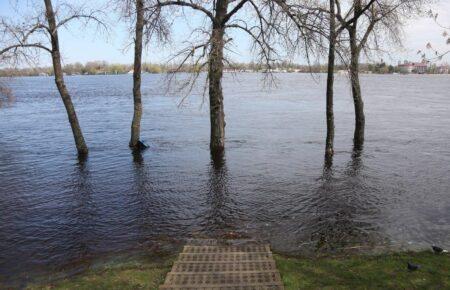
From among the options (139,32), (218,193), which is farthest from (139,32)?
(218,193)

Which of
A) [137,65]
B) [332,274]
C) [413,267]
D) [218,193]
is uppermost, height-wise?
[137,65]

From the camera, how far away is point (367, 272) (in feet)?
23.5

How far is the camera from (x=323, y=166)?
56.2 feet

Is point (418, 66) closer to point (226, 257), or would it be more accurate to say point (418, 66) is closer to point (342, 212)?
point (226, 257)

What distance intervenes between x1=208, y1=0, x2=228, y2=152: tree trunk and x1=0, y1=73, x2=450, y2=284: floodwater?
3.11ft

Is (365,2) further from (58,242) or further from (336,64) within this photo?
(58,242)

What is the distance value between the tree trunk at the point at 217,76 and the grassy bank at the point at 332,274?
32.4 feet

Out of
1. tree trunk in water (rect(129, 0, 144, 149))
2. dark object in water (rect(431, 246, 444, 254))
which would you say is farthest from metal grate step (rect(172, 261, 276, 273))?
tree trunk in water (rect(129, 0, 144, 149))

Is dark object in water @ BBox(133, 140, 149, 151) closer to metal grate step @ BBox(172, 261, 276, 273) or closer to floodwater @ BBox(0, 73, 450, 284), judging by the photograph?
floodwater @ BBox(0, 73, 450, 284)

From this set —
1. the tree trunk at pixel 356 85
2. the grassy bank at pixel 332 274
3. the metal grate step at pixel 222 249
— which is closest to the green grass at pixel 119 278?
the grassy bank at pixel 332 274

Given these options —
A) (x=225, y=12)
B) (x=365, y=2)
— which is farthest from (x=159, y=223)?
(x=365, y=2)

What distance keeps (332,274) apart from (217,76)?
12145 millimetres

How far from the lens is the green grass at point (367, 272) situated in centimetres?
666

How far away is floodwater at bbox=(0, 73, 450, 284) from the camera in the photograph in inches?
386
